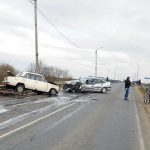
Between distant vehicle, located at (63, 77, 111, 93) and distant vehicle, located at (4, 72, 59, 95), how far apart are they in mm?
6997

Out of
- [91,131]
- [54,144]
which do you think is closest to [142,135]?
[91,131]

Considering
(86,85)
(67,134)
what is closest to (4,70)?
(86,85)

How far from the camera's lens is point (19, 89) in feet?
107

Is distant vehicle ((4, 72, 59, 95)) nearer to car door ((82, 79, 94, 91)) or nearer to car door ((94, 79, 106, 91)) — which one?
car door ((82, 79, 94, 91))

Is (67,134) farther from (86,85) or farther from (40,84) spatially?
(86,85)

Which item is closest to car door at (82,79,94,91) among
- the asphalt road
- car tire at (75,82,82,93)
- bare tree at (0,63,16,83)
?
car tire at (75,82,82,93)

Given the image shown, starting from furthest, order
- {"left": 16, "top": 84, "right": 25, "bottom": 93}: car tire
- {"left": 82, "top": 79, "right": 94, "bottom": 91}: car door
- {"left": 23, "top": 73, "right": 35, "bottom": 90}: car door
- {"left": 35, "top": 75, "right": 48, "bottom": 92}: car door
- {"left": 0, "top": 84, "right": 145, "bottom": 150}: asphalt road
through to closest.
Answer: {"left": 82, "top": 79, "right": 94, "bottom": 91}: car door → {"left": 35, "top": 75, "right": 48, "bottom": 92}: car door → {"left": 23, "top": 73, "right": 35, "bottom": 90}: car door → {"left": 16, "top": 84, "right": 25, "bottom": 93}: car tire → {"left": 0, "top": 84, "right": 145, "bottom": 150}: asphalt road

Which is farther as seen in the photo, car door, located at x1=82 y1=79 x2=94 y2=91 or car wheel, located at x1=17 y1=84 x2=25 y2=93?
car door, located at x1=82 y1=79 x2=94 y2=91

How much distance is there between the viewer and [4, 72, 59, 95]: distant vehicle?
3225 centimetres

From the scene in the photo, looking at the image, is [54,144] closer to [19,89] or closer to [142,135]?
[142,135]

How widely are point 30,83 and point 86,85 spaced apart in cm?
1136

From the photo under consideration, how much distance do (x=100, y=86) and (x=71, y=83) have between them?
3906mm

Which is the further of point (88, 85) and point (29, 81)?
point (88, 85)

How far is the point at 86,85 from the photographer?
143 ft
